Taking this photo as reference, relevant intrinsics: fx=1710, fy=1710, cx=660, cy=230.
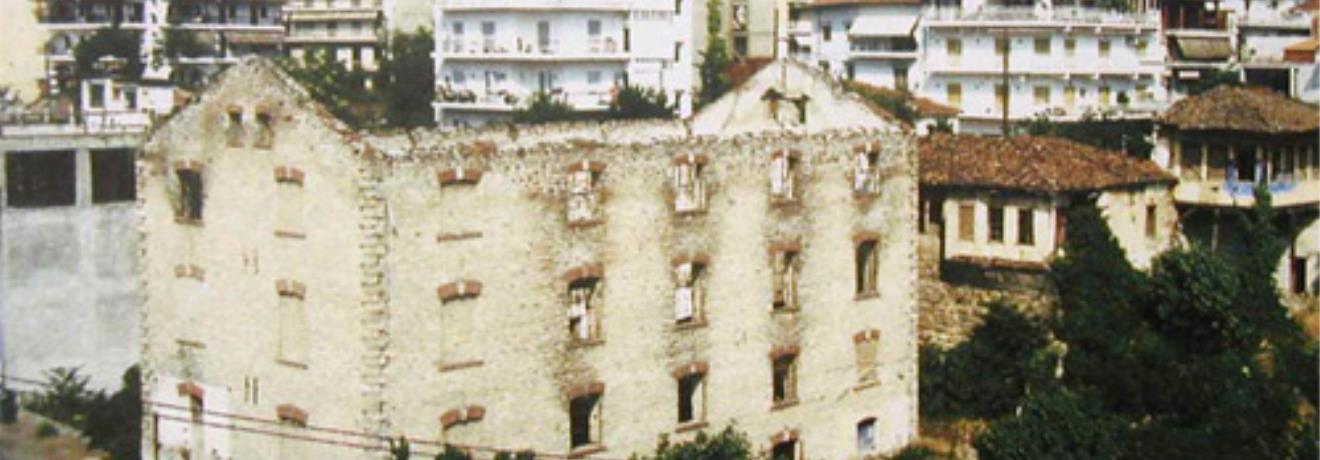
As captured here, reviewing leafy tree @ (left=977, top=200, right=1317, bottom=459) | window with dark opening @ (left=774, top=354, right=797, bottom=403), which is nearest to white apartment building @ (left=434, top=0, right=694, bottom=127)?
leafy tree @ (left=977, top=200, right=1317, bottom=459)

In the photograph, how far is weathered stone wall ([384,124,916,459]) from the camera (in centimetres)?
3647

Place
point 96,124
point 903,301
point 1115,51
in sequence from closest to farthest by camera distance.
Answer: point 903,301 < point 96,124 < point 1115,51

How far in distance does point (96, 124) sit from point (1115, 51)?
47.4 metres

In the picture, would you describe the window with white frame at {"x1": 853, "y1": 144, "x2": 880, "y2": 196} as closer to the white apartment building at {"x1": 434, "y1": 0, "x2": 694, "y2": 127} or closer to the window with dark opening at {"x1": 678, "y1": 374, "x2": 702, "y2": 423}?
the window with dark opening at {"x1": 678, "y1": 374, "x2": 702, "y2": 423}

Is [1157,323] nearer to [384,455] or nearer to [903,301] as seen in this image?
[903,301]

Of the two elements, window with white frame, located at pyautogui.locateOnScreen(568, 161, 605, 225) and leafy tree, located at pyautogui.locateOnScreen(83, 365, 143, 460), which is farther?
leafy tree, located at pyautogui.locateOnScreen(83, 365, 143, 460)

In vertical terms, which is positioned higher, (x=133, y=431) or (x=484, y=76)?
(x=484, y=76)

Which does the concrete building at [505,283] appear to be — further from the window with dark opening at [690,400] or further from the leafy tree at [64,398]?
the leafy tree at [64,398]

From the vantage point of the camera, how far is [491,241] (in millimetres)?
37125

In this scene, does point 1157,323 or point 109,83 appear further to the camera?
point 109,83

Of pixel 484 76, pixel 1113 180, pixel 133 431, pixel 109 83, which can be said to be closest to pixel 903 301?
pixel 1113 180

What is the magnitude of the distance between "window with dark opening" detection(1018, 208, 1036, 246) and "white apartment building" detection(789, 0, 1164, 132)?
94.6 feet

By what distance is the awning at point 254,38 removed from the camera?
327 feet

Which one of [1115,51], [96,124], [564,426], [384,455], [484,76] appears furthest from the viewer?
[484,76]
